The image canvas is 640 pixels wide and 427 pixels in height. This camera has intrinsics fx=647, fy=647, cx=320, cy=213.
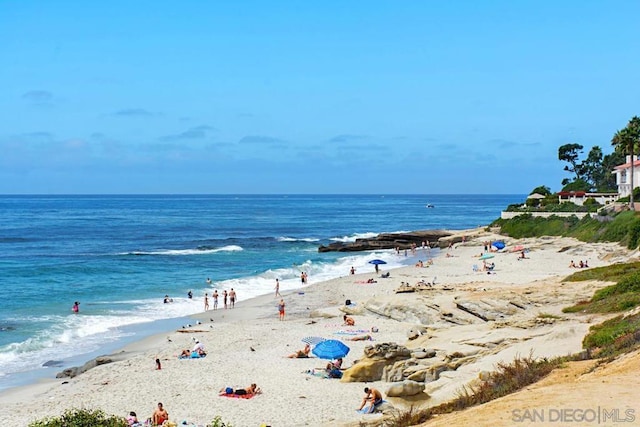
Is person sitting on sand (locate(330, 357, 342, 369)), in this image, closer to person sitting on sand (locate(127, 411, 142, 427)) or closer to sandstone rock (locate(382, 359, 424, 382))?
sandstone rock (locate(382, 359, 424, 382))

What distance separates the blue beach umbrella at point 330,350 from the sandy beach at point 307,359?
0.56 meters

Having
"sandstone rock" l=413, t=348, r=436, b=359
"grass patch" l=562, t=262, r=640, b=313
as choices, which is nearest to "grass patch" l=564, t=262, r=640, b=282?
"grass patch" l=562, t=262, r=640, b=313

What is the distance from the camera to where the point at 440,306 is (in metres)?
28.2

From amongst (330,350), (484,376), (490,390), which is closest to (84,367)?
(330,350)

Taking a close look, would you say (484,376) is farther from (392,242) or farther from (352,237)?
(352,237)

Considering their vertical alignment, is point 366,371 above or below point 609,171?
below

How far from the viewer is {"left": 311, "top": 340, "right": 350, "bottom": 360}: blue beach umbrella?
22.2 metres

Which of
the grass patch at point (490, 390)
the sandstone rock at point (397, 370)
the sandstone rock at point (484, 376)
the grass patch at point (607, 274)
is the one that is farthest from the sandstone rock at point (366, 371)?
the grass patch at point (607, 274)

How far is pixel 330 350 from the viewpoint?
2250cm

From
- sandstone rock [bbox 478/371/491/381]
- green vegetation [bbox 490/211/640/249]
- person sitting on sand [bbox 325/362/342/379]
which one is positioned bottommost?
person sitting on sand [bbox 325/362/342/379]

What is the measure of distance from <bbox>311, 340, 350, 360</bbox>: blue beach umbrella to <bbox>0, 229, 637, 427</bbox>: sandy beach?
0.56m

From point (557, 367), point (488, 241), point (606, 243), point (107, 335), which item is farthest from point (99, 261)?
point (557, 367)

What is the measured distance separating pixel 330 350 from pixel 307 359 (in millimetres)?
1762

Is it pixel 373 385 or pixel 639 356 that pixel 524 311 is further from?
pixel 639 356
